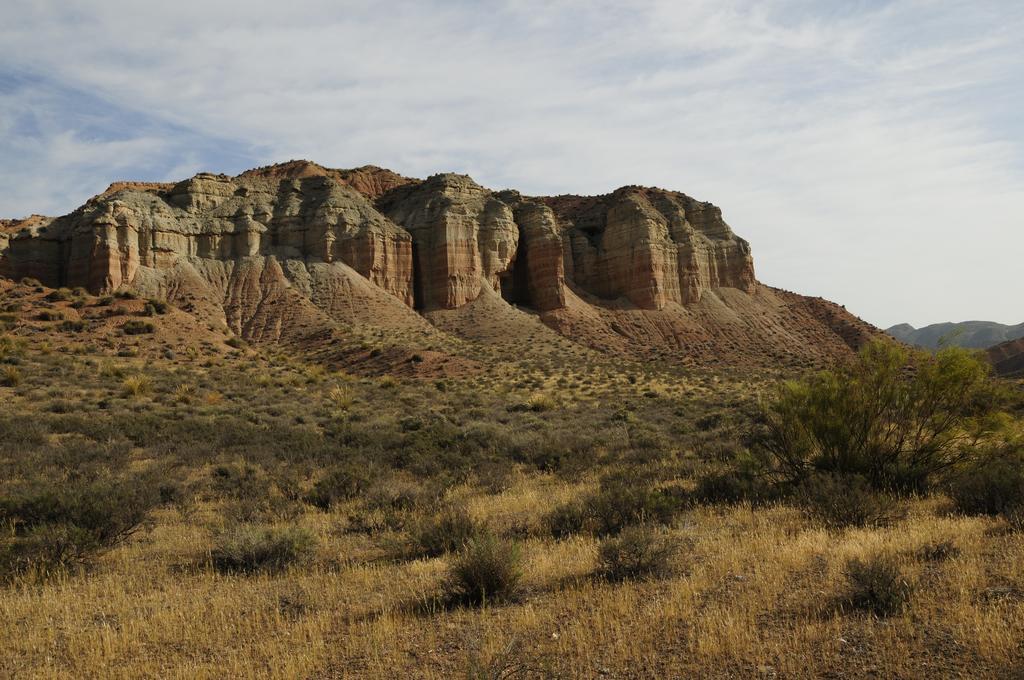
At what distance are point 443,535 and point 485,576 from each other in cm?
200

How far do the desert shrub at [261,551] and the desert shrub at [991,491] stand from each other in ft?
30.5

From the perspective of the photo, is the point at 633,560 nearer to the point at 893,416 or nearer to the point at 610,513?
the point at 610,513

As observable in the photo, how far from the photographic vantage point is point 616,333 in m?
61.6

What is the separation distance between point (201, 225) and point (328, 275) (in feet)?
39.9

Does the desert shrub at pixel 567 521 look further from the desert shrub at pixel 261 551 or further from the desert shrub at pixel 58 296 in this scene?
the desert shrub at pixel 58 296

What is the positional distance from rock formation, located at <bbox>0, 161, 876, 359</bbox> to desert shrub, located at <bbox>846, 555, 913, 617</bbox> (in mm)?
46781

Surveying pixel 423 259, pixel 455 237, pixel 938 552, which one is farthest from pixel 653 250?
pixel 938 552

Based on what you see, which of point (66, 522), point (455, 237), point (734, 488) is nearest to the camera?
point (66, 522)

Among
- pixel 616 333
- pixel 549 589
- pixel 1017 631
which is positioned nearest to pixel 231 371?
pixel 549 589

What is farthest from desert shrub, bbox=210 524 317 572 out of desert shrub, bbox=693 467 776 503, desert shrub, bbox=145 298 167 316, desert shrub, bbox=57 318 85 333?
desert shrub, bbox=145 298 167 316

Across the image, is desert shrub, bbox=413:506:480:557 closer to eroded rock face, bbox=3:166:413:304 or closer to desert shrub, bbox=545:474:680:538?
desert shrub, bbox=545:474:680:538

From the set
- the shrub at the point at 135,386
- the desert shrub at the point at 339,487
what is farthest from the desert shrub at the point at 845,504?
the shrub at the point at 135,386

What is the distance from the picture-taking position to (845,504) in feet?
28.1

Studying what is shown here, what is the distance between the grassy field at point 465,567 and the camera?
523 centimetres
